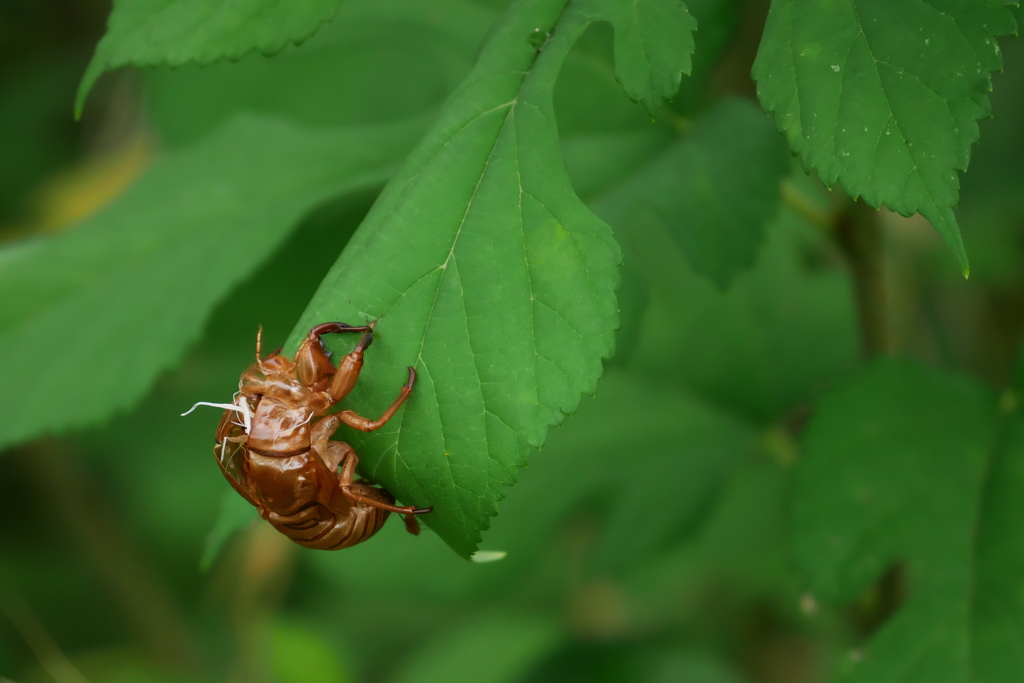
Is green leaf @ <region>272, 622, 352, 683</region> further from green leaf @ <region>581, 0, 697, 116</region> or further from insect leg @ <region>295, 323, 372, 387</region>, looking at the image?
green leaf @ <region>581, 0, 697, 116</region>

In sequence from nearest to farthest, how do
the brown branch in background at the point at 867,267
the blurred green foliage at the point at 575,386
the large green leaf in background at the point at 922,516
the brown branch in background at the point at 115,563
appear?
the large green leaf in background at the point at 922,516 < the blurred green foliage at the point at 575,386 < the brown branch in background at the point at 867,267 < the brown branch in background at the point at 115,563

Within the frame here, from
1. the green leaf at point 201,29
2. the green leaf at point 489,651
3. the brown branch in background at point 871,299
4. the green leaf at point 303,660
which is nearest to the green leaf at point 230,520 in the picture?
the green leaf at point 201,29

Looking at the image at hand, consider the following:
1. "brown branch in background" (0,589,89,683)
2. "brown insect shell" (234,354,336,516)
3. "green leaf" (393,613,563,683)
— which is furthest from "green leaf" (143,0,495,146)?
"green leaf" (393,613,563,683)

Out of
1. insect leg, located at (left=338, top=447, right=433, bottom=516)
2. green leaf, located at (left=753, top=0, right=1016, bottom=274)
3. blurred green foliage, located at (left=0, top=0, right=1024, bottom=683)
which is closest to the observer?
green leaf, located at (left=753, top=0, right=1016, bottom=274)

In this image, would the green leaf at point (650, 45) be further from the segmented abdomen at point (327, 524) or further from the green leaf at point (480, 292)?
the segmented abdomen at point (327, 524)

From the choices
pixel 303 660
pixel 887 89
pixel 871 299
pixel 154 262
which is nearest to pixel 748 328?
pixel 871 299

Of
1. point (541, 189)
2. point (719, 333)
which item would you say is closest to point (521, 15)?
point (541, 189)

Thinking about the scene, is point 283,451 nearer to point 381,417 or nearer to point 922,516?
point 381,417
